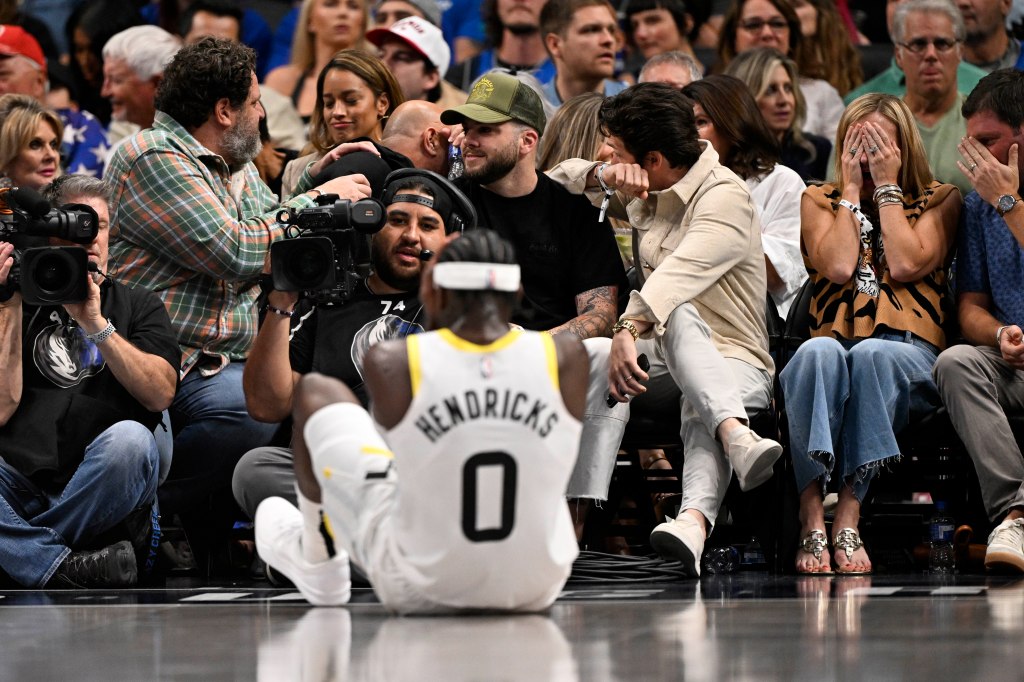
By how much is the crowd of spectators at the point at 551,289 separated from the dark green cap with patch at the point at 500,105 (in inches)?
0.5

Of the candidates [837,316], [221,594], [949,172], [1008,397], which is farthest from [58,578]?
[949,172]

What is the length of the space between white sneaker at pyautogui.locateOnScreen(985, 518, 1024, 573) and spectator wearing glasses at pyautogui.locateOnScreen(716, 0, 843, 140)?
3040mm

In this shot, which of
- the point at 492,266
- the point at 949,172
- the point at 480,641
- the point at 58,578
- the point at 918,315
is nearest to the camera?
the point at 480,641

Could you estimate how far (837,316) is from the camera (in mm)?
6402

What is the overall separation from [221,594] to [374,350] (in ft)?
5.27

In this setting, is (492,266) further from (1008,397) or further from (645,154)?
(1008,397)

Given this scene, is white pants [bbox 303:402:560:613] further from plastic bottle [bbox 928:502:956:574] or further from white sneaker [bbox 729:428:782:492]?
plastic bottle [bbox 928:502:956:574]

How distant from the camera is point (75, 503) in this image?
5898 millimetres

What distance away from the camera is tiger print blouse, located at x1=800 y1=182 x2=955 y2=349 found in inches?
250

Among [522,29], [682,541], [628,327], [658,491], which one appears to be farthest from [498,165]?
[522,29]

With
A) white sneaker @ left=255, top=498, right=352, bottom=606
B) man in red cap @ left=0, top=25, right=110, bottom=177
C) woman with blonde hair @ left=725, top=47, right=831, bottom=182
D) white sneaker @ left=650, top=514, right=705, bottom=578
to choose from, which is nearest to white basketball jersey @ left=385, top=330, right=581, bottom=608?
white sneaker @ left=255, top=498, right=352, bottom=606

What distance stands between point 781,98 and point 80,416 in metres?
3.73

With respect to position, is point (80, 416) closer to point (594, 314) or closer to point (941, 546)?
point (594, 314)

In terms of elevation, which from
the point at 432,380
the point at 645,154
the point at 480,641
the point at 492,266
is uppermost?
the point at 645,154
